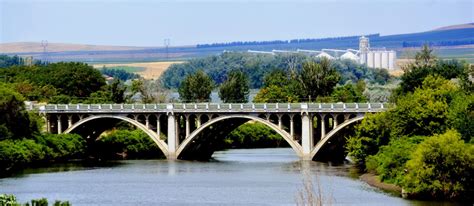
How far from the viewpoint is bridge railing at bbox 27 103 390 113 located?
110 meters

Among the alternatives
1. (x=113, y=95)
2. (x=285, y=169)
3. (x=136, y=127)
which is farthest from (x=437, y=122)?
(x=113, y=95)

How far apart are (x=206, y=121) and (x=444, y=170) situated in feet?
132

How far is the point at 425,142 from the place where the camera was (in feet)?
270

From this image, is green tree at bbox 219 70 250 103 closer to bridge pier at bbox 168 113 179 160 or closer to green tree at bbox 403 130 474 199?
bridge pier at bbox 168 113 179 160

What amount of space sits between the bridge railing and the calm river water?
13.4ft

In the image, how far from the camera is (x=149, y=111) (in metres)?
120

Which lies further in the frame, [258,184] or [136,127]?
[136,127]

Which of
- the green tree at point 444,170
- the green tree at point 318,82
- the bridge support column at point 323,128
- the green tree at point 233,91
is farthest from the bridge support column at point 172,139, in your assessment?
the green tree at point 233,91

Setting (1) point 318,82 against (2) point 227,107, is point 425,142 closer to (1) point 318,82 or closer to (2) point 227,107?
(2) point 227,107

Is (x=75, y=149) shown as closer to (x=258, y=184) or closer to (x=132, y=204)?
(x=258, y=184)

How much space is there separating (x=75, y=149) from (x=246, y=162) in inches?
544

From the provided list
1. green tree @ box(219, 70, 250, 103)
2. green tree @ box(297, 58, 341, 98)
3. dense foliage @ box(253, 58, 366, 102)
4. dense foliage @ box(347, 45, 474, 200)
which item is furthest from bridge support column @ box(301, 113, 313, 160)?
green tree @ box(219, 70, 250, 103)

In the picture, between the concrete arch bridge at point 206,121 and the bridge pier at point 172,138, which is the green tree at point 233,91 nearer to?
the concrete arch bridge at point 206,121

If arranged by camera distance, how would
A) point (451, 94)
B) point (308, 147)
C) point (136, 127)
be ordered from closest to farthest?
point (451, 94)
point (308, 147)
point (136, 127)
